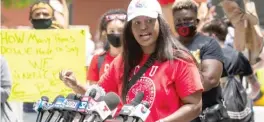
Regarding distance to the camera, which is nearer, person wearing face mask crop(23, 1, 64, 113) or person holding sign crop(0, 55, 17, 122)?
person holding sign crop(0, 55, 17, 122)

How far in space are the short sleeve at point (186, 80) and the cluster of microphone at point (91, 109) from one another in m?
0.43

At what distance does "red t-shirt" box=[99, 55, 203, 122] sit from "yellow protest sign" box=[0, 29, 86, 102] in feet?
13.5

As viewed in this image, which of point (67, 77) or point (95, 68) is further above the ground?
point (67, 77)

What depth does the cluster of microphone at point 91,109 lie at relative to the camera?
3648mm

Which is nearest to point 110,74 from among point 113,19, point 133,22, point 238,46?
point 133,22

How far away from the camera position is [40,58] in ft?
28.3

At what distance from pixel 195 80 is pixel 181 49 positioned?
21 centimetres

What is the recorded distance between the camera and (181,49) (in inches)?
173

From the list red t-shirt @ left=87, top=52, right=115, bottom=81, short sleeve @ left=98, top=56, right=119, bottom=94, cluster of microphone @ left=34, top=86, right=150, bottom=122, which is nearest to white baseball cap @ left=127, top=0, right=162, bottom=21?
short sleeve @ left=98, top=56, right=119, bottom=94

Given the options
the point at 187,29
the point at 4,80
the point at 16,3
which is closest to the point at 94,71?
the point at 4,80

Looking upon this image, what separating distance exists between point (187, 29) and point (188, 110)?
162 centimetres

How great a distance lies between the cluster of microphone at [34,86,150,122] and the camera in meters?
3.65

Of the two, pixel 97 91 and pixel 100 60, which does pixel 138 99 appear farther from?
pixel 100 60

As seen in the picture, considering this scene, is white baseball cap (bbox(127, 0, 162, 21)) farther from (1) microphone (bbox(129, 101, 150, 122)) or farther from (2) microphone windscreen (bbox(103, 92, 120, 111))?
(1) microphone (bbox(129, 101, 150, 122))
